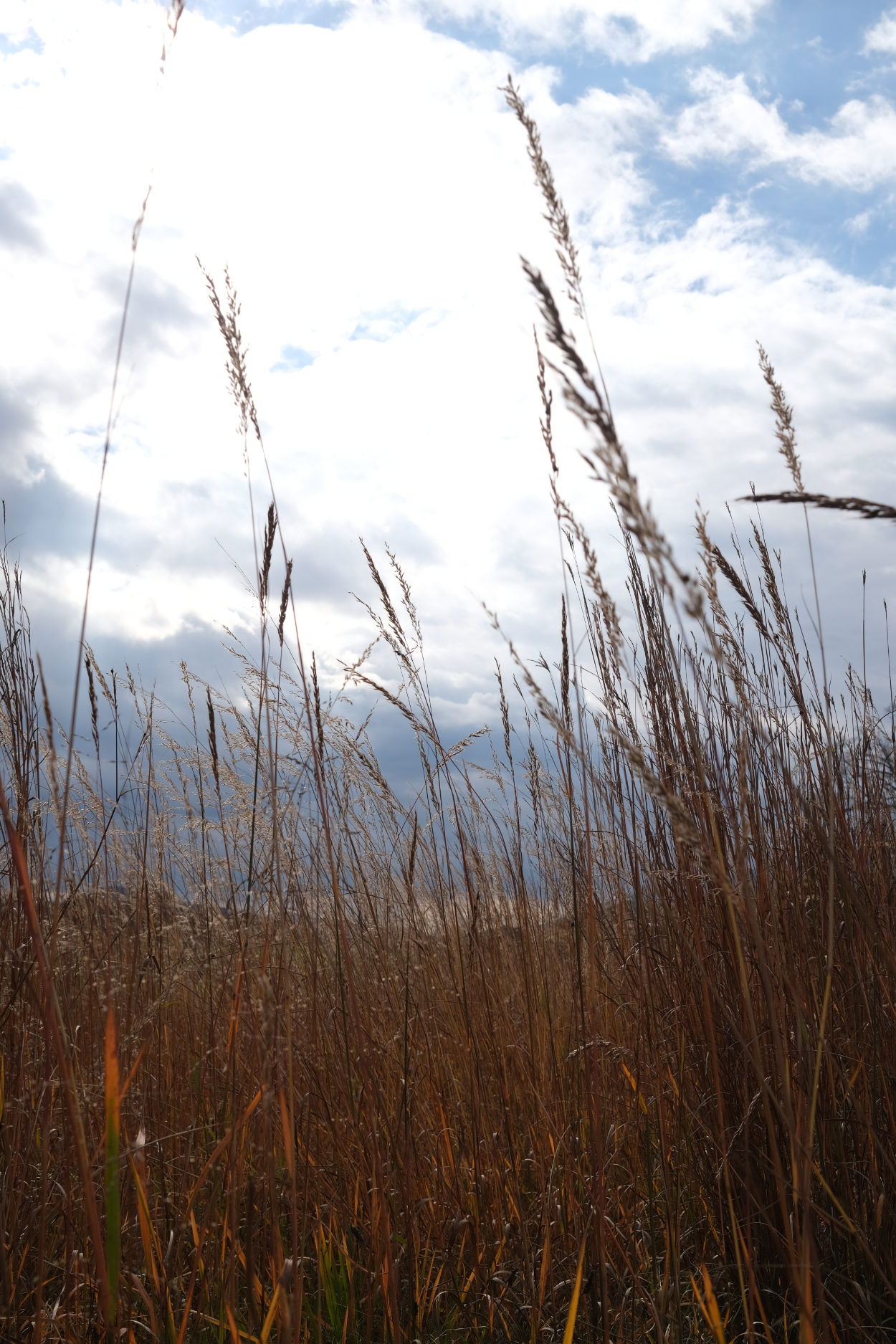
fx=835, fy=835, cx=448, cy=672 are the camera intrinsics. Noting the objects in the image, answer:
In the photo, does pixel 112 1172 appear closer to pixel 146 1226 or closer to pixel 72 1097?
pixel 72 1097

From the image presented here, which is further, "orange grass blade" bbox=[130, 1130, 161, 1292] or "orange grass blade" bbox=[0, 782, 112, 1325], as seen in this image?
"orange grass blade" bbox=[130, 1130, 161, 1292]

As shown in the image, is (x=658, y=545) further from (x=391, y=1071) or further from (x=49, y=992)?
(x=391, y=1071)

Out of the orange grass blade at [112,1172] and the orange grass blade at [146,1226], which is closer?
the orange grass blade at [112,1172]

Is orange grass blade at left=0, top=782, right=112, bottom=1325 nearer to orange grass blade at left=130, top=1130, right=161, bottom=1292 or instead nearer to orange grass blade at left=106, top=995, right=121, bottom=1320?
orange grass blade at left=106, top=995, right=121, bottom=1320

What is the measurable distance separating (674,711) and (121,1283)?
4.96 ft

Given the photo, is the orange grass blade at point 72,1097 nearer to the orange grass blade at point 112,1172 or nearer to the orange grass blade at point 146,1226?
the orange grass blade at point 112,1172

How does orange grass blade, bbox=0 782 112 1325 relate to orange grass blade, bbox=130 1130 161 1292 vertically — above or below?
above

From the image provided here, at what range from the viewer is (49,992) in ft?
3.45

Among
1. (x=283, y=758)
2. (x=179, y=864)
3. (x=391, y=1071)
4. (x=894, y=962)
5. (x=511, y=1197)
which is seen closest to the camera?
(x=894, y=962)

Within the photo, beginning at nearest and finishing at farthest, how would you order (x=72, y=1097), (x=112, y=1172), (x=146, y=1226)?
(x=112, y=1172) < (x=72, y=1097) < (x=146, y=1226)

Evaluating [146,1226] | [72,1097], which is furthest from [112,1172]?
[146,1226]

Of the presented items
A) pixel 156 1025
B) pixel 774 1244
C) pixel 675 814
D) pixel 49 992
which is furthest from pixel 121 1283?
pixel 675 814

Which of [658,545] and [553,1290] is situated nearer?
[658,545]

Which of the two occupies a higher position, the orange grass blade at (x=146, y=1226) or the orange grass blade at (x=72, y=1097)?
the orange grass blade at (x=72, y=1097)
